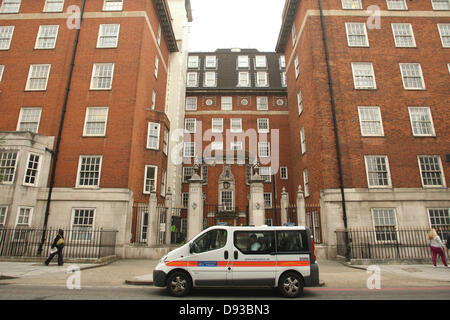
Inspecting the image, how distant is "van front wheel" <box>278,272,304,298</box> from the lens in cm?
739

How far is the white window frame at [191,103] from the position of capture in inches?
1400

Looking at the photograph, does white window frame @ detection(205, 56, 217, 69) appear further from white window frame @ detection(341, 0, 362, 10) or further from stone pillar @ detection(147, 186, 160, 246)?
stone pillar @ detection(147, 186, 160, 246)

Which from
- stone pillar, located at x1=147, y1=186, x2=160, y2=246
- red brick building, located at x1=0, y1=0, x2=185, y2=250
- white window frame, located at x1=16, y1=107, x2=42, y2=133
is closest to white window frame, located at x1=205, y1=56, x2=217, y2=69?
red brick building, located at x1=0, y1=0, x2=185, y2=250

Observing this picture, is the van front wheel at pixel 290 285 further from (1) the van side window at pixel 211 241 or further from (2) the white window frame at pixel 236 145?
(2) the white window frame at pixel 236 145

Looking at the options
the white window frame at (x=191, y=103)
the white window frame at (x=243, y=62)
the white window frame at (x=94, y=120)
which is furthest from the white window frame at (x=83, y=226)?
the white window frame at (x=243, y=62)

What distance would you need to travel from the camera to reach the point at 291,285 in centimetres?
747

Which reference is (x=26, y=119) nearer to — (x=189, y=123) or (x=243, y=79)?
(x=189, y=123)

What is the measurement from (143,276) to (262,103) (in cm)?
2979

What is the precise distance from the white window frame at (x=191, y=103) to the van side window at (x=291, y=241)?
29.8 metres

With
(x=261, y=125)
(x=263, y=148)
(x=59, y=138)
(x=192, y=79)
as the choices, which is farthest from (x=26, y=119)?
(x=261, y=125)

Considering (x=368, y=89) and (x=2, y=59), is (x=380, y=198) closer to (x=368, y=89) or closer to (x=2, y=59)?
(x=368, y=89)

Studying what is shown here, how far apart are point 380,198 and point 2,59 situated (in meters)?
30.8

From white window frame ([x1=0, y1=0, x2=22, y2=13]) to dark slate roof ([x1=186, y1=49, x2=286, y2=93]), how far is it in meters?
19.2

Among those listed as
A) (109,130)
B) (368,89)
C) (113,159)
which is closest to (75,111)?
(109,130)
